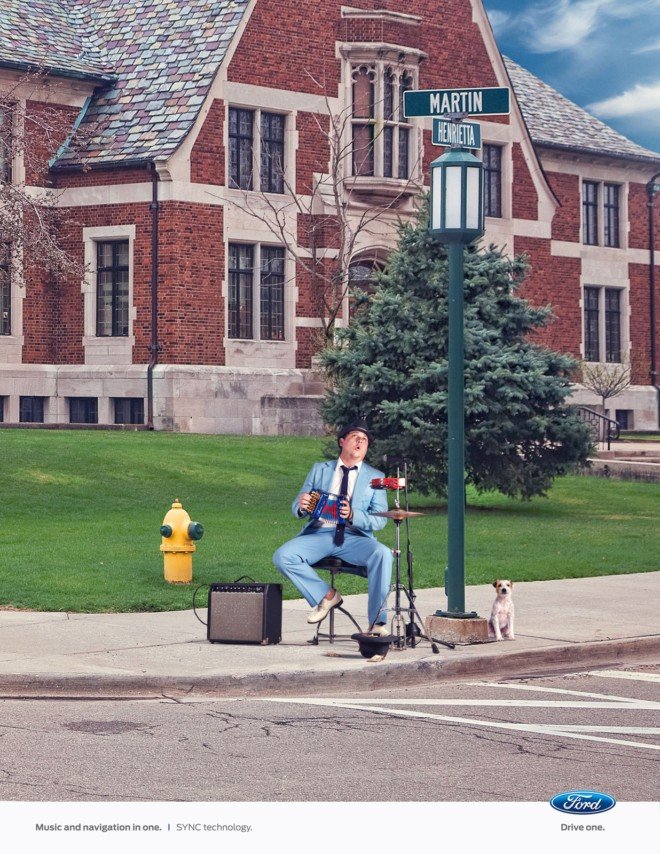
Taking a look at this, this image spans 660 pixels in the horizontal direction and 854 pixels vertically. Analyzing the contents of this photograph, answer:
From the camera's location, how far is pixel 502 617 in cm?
1183

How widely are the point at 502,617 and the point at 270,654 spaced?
1.90 metres

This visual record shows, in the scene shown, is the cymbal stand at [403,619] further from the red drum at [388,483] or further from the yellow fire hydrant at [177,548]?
the yellow fire hydrant at [177,548]

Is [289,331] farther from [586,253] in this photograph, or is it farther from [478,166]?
[478,166]

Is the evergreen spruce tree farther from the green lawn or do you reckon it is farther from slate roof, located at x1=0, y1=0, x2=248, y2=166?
slate roof, located at x1=0, y1=0, x2=248, y2=166

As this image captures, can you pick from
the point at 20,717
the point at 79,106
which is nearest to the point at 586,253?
the point at 79,106

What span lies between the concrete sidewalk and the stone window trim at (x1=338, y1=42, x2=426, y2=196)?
24236 mm

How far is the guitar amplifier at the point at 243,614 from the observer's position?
11.5 meters

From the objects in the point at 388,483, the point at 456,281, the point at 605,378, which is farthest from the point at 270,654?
the point at 605,378

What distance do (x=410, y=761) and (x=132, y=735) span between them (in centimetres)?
167

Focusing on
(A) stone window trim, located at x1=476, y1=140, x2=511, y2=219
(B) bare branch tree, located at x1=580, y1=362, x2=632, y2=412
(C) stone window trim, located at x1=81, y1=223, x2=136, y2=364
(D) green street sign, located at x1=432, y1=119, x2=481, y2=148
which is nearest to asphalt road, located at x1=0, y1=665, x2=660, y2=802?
(D) green street sign, located at x1=432, y1=119, x2=481, y2=148

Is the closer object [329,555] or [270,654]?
[270,654]

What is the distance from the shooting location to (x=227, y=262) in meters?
35.9

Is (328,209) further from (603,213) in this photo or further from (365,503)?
(365,503)

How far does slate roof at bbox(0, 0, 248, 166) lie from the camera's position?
34.8m
